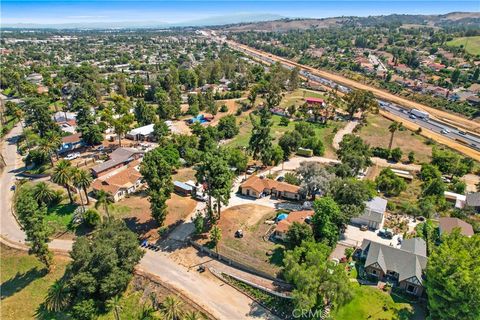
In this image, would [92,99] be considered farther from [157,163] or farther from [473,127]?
[473,127]

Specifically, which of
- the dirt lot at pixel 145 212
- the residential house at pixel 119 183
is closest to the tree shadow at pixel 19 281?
the dirt lot at pixel 145 212

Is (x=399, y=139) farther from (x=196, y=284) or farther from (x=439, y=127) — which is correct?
(x=196, y=284)

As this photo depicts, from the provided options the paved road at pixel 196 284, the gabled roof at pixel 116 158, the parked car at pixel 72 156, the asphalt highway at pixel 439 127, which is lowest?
the asphalt highway at pixel 439 127

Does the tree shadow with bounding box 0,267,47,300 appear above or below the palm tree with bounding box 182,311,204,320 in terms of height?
below

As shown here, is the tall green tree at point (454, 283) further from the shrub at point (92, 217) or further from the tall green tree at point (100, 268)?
the shrub at point (92, 217)

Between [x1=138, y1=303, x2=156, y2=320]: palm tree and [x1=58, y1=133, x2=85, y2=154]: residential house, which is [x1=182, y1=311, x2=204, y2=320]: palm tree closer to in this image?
[x1=138, y1=303, x2=156, y2=320]: palm tree

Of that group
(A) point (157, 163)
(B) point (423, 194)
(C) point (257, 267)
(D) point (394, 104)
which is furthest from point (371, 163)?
(D) point (394, 104)

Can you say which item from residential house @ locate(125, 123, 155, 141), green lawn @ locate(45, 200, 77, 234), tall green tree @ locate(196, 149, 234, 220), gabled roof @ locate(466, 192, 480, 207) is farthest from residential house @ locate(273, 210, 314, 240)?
residential house @ locate(125, 123, 155, 141)
